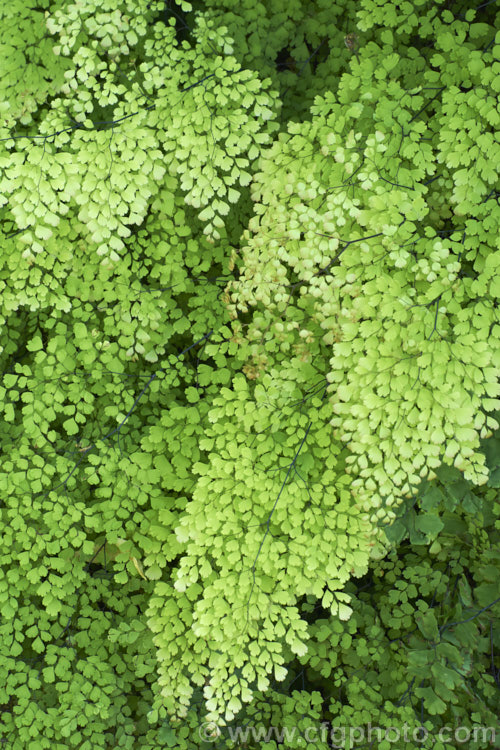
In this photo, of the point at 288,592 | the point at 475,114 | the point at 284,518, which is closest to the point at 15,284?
Result: the point at 284,518

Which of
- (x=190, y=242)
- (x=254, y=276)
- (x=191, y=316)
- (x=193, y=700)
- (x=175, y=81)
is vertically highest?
(x=175, y=81)

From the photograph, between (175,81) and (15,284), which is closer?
(175,81)

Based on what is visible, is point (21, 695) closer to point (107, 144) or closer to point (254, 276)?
point (254, 276)

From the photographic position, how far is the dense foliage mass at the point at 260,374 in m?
2.06

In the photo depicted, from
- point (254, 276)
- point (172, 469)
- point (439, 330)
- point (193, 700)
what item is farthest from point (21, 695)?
point (439, 330)

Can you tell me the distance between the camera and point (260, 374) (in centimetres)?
252

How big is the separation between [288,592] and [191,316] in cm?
142

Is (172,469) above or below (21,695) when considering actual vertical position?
above

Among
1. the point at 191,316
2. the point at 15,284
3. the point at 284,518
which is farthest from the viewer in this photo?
the point at 191,316

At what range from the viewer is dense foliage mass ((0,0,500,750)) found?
206 centimetres

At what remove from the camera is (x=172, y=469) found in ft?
8.76

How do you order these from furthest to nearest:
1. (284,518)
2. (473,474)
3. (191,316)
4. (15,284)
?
(191,316) < (15,284) < (284,518) < (473,474)

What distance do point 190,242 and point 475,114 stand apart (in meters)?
1.38

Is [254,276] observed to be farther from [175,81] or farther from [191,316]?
[175,81]
